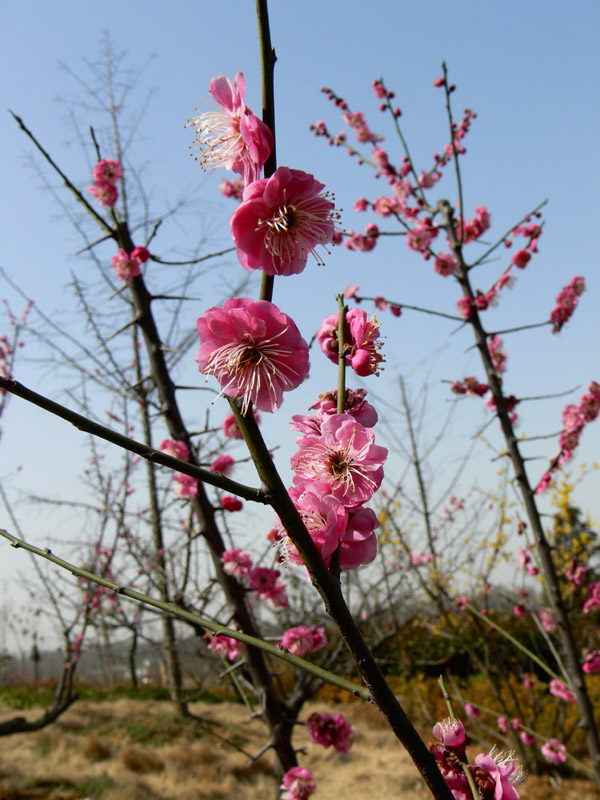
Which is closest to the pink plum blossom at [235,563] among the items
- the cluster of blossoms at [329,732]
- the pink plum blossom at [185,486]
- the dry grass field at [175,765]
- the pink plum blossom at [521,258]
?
the pink plum blossom at [185,486]

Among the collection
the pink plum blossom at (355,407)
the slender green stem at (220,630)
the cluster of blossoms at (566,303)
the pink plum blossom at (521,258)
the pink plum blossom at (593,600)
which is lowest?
the pink plum blossom at (593,600)

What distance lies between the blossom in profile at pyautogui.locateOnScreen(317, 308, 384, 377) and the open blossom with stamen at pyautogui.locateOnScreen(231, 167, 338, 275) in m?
0.15

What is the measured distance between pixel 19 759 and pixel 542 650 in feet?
25.4

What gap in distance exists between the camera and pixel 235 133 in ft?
3.29

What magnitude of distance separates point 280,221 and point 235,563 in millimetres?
2562

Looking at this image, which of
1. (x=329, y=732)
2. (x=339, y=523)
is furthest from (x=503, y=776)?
(x=329, y=732)

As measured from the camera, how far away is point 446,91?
3.60m

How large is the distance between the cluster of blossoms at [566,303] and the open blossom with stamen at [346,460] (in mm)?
3723

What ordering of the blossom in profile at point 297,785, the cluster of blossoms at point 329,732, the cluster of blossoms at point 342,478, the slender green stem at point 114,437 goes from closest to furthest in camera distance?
the slender green stem at point 114,437 < the cluster of blossoms at point 342,478 < the blossom in profile at point 297,785 < the cluster of blossoms at point 329,732

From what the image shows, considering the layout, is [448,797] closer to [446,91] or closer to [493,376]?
[493,376]

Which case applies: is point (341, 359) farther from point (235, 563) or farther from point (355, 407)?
point (235, 563)

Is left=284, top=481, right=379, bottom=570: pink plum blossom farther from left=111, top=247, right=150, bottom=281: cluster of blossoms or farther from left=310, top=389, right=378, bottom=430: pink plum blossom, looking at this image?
left=111, top=247, right=150, bottom=281: cluster of blossoms

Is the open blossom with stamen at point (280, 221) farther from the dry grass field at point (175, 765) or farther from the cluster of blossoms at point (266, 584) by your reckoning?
the dry grass field at point (175, 765)

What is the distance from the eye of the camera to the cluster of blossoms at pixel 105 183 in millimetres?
3617
